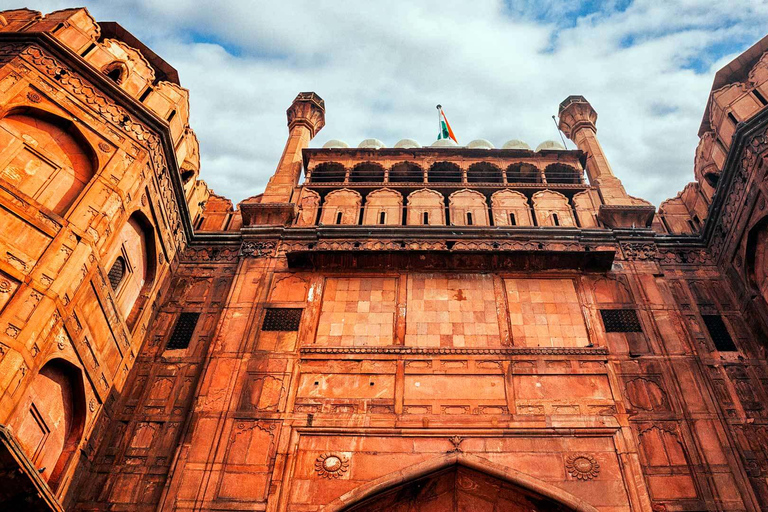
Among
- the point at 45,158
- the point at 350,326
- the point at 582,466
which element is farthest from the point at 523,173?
the point at 45,158

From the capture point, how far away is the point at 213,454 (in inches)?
450

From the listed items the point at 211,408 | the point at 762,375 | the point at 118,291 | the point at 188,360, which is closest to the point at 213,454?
the point at 211,408

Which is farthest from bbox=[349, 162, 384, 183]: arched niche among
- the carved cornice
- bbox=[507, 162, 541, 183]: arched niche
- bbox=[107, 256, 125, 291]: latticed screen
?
bbox=[107, 256, 125, 291]: latticed screen

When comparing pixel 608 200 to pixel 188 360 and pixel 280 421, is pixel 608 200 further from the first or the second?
pixel 188 360

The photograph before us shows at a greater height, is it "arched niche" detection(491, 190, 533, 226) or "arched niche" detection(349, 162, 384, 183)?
"arched niche" detection(349, 162, 384, 183)

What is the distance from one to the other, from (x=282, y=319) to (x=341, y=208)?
4646 mm

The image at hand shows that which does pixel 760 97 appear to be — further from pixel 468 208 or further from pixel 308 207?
pixel 308 207

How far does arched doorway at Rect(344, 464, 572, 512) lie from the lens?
36.0ft

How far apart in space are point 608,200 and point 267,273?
1056 centimetres

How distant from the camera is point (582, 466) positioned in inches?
439

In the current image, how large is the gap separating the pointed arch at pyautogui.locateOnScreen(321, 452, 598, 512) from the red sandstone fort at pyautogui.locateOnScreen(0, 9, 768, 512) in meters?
0.05

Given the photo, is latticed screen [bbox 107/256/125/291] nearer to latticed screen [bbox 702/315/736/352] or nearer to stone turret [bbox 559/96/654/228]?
stone turret [bbox 559/96/654/228]

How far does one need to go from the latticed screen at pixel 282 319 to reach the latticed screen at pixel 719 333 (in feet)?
34.0

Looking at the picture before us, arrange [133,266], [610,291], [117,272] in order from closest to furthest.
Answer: [117,272] < [133,266] < [610,291]
